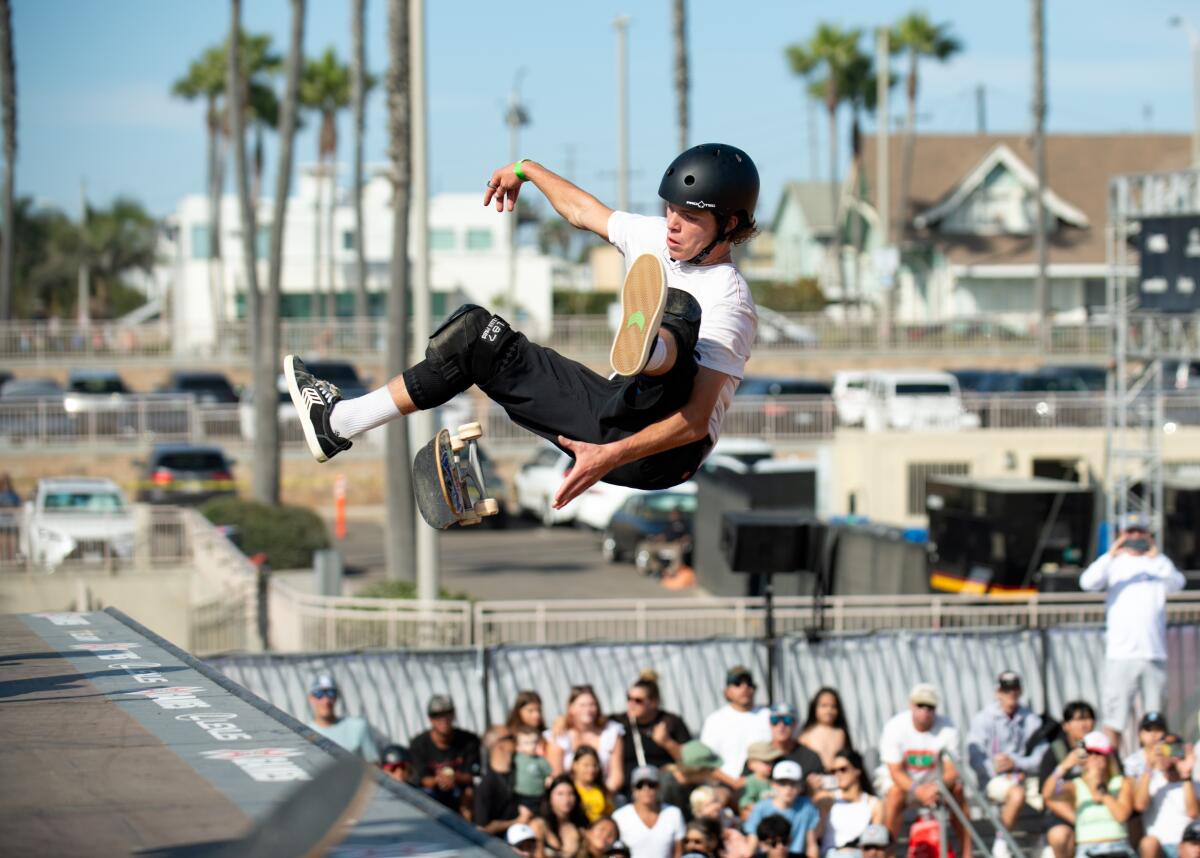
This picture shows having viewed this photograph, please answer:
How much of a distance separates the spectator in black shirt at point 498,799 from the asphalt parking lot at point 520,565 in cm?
1022

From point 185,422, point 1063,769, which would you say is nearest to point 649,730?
point 1063,769

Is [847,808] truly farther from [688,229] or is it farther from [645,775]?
[688,229]

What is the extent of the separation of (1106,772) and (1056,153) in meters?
52.0

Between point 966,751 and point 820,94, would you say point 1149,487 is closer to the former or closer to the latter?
point 966,751

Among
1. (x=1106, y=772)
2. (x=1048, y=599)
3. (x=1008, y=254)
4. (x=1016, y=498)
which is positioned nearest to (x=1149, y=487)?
(x=1016, y=498)

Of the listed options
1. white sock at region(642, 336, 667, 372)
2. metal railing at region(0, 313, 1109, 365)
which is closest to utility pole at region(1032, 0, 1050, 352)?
metal railing at region(0, 313, 1109, 365)

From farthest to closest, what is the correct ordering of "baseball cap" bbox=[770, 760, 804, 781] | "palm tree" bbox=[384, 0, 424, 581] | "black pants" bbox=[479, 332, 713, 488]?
"palm tree" bbox=[384, 0, 424, 581] → "baseball cap" bbox=[770, 760, 804, 781] → "black pants" bbox=[479, 332, 713, 488]

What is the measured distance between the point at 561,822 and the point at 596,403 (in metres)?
4.52

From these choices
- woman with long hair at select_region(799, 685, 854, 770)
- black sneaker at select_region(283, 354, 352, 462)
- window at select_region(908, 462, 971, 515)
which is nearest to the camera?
black sneaker at select_region(283, 354, 352, 462)

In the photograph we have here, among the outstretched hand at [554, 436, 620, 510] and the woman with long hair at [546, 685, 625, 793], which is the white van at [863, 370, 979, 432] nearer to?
the woman with long hair at [546, 685, 625, 793]

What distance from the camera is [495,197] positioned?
21.2 feet

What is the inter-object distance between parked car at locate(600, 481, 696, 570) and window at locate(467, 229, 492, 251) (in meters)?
39.6

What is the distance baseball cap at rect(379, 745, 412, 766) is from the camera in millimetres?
9906

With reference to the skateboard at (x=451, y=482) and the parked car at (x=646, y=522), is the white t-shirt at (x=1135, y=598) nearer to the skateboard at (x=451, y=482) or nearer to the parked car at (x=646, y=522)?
the skateboard at (x=451, y=482)
